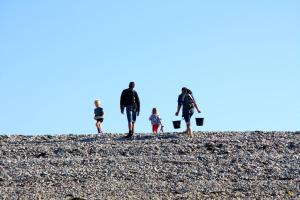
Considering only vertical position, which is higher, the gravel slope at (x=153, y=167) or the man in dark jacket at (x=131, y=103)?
the man in dark jacket at (x=131, y=103)

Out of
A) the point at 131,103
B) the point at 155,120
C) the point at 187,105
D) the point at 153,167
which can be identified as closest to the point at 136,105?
the point at 131,103

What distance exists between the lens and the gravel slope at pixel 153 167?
15906 mm

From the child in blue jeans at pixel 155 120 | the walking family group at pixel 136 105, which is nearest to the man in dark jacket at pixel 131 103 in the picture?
the walking family group at pixel 136 105

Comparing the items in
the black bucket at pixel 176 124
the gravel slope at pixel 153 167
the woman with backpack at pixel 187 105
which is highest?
the woman with backpack at pixel 187 105

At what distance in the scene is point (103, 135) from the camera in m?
25.7

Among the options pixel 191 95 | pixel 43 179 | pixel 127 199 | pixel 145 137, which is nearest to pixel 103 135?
pixel 145 137

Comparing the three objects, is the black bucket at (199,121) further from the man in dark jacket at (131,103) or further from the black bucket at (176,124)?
the man in dark jacket at (131,103)

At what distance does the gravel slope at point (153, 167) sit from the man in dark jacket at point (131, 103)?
83 centimetres

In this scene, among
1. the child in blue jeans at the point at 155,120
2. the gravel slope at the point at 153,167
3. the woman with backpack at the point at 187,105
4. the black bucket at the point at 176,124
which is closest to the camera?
the gravel slope at the point at 153,167

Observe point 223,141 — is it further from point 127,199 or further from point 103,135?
point 127,199

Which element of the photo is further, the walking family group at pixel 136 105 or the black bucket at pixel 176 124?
the black bucket at pixel 176 124

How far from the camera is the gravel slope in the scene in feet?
52.2

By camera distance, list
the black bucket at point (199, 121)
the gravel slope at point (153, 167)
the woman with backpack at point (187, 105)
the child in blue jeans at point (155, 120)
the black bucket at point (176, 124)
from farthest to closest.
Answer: the black bucket at point (176, 124) < the child in blue jeans at point (155, 120) < the black bucket at point (199, 121) < the woman with backpack at point (187, 105) < the gravel slope at point (153, 167)

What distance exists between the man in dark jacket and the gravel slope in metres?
0.83
